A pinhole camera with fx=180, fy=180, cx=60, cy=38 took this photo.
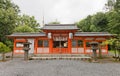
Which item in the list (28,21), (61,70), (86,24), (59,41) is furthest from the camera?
(28,21)

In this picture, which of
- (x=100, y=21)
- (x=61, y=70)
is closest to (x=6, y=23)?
(x=100, y=21)

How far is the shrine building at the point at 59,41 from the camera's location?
21.7 m

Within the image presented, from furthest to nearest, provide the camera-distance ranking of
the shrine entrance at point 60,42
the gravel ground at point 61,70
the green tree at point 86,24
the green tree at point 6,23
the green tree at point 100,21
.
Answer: the green tree at point 86,24 → the green tree at point 100,21 → the green tree at point 6,23 → the shrine entrance at point 60,42 → the gravel ground at point 61,70

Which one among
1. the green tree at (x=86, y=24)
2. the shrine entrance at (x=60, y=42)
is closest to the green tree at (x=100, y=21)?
the green tree at (x=86, y=24)

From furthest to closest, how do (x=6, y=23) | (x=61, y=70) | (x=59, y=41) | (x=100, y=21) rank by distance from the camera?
(x=100, y=21) → (x=6, y=23) → (x=59, y=41) → (x=61, y=70)

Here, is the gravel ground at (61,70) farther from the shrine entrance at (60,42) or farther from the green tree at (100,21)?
the green tree at (100,21)

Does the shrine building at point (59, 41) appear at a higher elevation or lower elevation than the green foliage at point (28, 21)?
lower

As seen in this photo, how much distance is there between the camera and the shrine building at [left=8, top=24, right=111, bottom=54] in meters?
21.7

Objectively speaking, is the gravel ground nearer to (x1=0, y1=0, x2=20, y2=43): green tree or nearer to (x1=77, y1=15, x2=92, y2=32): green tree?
(x1=0, y1=0, x2=20, y2=43): green tree

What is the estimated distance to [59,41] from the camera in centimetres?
2217

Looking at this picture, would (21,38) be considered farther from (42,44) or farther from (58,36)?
(58,36)

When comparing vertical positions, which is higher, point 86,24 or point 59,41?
point 86,24

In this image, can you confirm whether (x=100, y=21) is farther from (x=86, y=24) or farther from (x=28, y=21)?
(x=28, y=21)

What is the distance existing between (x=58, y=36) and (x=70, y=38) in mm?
1517
